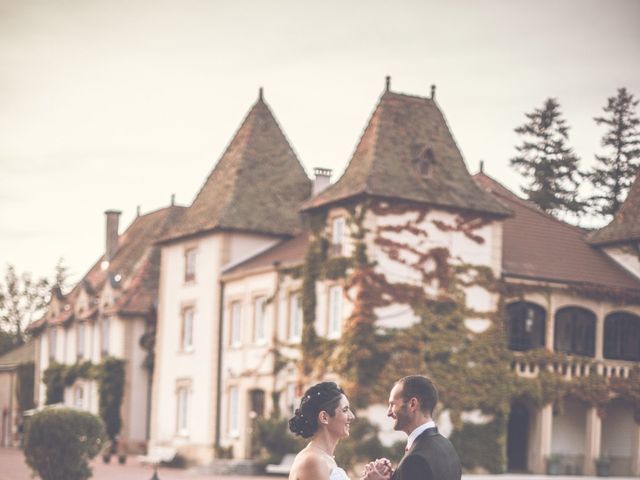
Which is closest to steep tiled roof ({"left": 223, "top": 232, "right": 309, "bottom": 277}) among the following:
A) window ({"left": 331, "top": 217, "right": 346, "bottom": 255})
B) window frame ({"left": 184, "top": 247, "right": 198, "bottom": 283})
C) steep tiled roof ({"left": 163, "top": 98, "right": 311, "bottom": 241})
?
steep tiled roof ({"left": 163, "top": 98, "right": 311, "bottom": 241})

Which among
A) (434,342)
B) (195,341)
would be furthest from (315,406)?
(195,341)

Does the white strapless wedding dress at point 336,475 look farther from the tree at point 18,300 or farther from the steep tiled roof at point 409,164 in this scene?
the tree at point 18,300

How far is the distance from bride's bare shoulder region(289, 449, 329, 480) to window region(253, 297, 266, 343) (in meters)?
36.9

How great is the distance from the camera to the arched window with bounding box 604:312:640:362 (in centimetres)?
4194

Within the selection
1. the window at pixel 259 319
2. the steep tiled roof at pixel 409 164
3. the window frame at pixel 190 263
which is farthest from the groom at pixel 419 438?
the window frame at pixel 190 263

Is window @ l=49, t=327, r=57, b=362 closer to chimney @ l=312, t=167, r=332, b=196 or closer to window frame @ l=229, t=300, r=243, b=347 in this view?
window frame @ l=229, t=300, r=243, b=347

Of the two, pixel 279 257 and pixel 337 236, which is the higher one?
pixel 337 236

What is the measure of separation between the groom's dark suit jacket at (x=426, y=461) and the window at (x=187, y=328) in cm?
4195

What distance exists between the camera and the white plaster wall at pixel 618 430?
42281mm

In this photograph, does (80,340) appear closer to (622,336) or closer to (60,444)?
(622,336)

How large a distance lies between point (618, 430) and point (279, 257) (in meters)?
12.5

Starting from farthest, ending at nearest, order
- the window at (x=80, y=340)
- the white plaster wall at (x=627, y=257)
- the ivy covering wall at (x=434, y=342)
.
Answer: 1. the window at (x=80, y=340)
2. the white plaster wall at (x=627, y=257)
3. the ivy covering wall at (x=434, y=342)

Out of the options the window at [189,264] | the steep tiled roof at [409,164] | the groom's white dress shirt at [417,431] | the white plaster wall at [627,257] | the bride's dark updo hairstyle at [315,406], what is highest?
the steep tiled roof at [409,164]

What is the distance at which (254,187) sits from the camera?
158 feet
